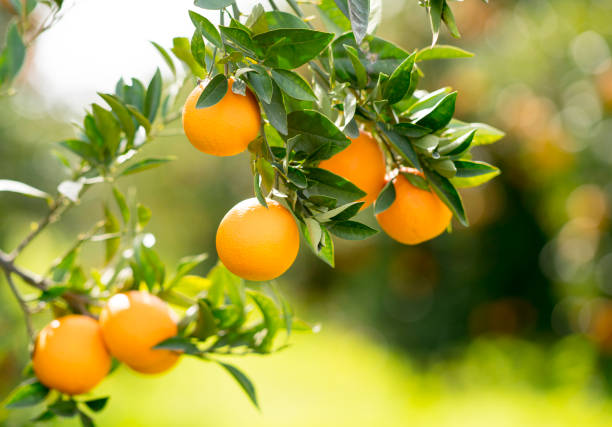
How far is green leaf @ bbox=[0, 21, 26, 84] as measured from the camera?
2.09ft

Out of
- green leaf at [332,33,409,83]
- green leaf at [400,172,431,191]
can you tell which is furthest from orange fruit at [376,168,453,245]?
green leaf at [332,33,409,83]

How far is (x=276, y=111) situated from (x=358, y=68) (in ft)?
0.28

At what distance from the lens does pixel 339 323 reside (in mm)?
3617

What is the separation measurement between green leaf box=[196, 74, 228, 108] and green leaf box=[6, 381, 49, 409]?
1.35 ft

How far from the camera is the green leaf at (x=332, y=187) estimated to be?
45cm

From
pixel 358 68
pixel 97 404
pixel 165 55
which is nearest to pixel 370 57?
pixel 358 68

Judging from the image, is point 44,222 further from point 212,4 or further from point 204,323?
point 212,4

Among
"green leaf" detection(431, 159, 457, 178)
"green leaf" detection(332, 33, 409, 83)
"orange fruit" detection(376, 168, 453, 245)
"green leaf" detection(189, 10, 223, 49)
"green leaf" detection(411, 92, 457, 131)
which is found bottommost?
"orange fruit" detection(376, 168, 453, 245)

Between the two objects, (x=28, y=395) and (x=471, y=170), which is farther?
(x=28, y=395)

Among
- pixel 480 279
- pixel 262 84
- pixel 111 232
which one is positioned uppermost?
pixel 262 84

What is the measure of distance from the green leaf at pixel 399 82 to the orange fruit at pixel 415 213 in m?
0.10

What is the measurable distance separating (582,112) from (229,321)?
240cm

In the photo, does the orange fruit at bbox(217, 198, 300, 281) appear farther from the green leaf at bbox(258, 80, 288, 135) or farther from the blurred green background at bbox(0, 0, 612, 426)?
the blurred green background at bbox(0, 0, 612, 426)

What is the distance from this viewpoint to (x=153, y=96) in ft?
2.11
